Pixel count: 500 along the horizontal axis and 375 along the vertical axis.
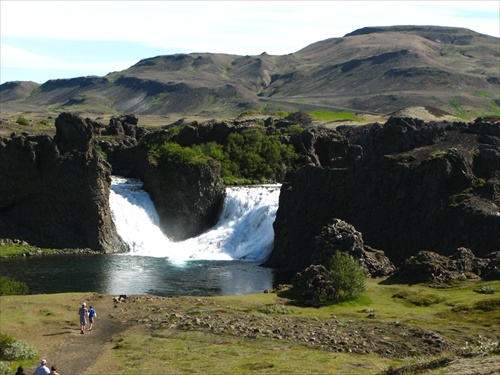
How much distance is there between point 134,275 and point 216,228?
95.8ft

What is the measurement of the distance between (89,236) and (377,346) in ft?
221

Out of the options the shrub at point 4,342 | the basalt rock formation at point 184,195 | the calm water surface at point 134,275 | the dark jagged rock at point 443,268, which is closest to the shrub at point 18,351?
the shrub at point 4,342

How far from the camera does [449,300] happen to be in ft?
217

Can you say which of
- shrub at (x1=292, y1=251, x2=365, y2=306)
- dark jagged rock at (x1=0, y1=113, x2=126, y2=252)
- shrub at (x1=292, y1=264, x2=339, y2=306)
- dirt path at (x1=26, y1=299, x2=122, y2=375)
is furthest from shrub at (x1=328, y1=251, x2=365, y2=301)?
dark jagged rock at (x1=0, y1=113, x2=126, y2=252)

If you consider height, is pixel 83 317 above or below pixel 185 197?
below

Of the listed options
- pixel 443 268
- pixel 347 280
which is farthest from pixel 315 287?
pixel 443 268

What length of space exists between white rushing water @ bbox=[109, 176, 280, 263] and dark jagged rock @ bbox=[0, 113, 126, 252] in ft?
13.8

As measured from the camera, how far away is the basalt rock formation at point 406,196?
87.5 metres

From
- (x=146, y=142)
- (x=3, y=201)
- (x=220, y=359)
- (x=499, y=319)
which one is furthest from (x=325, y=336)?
(x=146, y=142)

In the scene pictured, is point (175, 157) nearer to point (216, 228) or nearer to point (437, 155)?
point (216, 228)

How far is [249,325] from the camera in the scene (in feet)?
187

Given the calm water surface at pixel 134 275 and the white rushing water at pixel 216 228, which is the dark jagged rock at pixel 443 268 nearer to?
the calm water surface at pixel 134 275

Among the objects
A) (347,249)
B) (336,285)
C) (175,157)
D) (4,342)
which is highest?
(175,157)

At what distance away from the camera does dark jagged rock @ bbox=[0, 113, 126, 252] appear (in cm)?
11075
